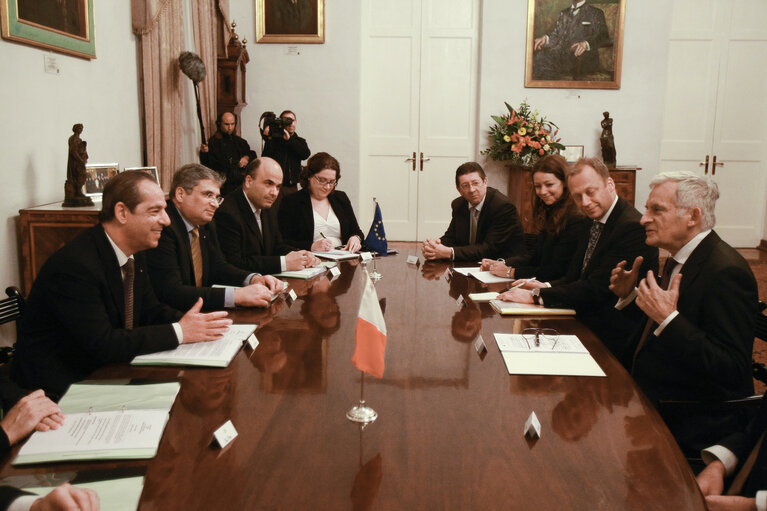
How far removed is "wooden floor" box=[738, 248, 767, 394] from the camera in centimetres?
450

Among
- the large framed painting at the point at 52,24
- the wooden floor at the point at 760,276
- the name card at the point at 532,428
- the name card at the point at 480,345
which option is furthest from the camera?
the wooden floor at the point at 760,276

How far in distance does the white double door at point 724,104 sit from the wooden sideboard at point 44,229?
7318 mm

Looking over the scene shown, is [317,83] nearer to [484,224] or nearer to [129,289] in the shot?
[484,224]

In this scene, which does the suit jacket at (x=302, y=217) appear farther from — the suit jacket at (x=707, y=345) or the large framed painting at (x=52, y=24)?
the suit jacket at (x=707, y=345)

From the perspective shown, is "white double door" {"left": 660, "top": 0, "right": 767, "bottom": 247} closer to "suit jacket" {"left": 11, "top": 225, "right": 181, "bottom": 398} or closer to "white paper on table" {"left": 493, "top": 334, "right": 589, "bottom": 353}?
"white paper on table" {"left": 493, "top": 334, "right": 589, "bottom": 353}

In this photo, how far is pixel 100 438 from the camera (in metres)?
1.54

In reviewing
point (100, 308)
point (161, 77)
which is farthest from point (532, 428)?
point (161, 77)

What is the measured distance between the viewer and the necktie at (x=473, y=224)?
467 centimetres

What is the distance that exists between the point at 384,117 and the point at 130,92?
3704 mm

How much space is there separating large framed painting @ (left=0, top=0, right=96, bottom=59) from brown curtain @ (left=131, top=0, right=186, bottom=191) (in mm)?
860

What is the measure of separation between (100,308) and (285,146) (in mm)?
5356

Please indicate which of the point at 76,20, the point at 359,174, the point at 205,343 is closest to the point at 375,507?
the point at 205,343

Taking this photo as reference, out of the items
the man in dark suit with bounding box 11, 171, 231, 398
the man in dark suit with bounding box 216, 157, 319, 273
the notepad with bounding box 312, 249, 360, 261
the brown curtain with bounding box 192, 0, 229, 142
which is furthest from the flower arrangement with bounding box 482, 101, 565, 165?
the man in dark suit with bounding box 11, 171, 231, 398

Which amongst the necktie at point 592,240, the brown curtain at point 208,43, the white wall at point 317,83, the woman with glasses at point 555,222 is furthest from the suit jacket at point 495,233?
the white wall at point 317,83
